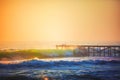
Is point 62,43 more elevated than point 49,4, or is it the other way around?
point 49,4

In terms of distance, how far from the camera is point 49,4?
2.22 meters

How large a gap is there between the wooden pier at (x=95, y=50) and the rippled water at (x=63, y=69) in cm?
4

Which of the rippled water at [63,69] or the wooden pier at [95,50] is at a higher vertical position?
the wooden pier at [95,50]

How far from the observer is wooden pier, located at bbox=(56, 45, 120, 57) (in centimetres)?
216

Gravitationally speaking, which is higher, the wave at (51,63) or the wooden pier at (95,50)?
the wooden pier at (95,50)

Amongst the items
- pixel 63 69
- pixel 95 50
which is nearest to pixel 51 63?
pixel 63 69

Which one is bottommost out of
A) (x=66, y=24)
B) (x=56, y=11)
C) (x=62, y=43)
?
(x=62, y=43)

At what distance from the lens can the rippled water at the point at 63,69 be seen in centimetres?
207

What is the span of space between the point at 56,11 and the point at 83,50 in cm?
52

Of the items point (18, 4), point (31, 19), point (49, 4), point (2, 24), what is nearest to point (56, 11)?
point (49, 4)

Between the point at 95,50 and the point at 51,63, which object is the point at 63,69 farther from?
the point at 95,50

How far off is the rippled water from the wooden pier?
0.15 ft

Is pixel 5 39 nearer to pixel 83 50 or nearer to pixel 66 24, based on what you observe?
pixel 66 24

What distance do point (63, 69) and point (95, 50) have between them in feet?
1.32
